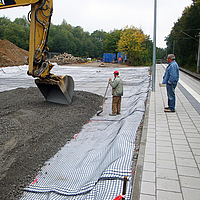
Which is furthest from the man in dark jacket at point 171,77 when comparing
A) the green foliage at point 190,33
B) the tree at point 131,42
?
the tree at point 131,42

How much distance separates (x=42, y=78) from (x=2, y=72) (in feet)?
47.8

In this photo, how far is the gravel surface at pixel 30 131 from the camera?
11.9 ft

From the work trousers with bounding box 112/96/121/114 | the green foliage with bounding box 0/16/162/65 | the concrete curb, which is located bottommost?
the concrete curb

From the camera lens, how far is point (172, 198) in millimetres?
2754

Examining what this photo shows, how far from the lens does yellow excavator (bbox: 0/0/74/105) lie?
275 inches

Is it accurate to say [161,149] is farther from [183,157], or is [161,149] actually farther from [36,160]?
[36,160]

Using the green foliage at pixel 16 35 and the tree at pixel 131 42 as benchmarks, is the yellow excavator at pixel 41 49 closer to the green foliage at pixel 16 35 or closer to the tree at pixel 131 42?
the tree at pixel 131 42

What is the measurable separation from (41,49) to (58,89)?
5.54 feet

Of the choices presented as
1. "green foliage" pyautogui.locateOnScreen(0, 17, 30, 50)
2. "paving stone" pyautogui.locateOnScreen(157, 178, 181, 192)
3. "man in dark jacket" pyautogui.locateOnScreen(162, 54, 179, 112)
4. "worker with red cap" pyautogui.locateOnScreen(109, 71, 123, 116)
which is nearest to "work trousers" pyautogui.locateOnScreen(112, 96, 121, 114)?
"worker with red cap" pyautogui.locateOnScreen(109, 71, 123, 116)

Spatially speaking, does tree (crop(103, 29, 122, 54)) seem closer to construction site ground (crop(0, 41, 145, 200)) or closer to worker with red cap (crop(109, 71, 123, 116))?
construction site ground (crop(0, 41, 145, 200))

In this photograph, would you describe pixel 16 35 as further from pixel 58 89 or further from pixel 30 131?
pixel 30 131

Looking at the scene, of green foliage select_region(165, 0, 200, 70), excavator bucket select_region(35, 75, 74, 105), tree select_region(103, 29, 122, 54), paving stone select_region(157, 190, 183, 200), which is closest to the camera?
paving stone select_region(157, 190, 183, 200)

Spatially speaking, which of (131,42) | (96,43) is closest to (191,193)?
(131,42)

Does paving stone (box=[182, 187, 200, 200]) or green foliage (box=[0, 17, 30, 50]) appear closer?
paving stone (box=[182, 187, 200, 200])
